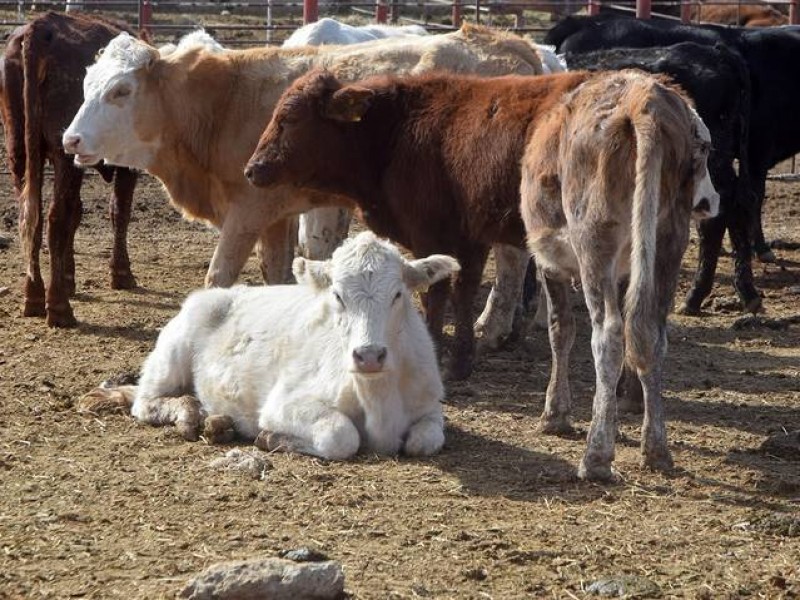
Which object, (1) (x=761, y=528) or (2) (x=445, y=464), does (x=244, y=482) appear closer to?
(2) (x=445, y=464)

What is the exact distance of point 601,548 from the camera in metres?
5.70

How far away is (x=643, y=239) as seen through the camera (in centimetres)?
637

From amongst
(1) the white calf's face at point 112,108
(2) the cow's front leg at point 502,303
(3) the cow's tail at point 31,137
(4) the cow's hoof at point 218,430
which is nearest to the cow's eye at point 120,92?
(1) the white calf's face at point 112,108

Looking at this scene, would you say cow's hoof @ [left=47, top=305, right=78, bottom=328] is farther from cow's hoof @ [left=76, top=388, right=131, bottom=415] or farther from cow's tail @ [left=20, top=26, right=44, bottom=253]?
cow's hoof @ [left=76, top=388, right=131, bottom=415]

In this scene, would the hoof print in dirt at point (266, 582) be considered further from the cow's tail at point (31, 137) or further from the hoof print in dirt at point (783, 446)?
the cow's tail at point (31, 137)

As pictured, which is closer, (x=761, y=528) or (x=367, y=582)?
(x=367, y=582)

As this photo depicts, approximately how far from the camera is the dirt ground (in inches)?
213

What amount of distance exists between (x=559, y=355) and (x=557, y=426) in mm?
351

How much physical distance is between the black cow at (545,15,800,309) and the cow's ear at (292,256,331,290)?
563 cm

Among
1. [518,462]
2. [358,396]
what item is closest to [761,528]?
[518,462]

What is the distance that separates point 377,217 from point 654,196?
2.80 metres

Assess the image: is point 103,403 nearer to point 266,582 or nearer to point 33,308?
point 33,308

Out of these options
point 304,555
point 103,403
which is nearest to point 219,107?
point 103,403

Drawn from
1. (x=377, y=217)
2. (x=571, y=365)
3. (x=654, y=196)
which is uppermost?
(x=654, y=196)
